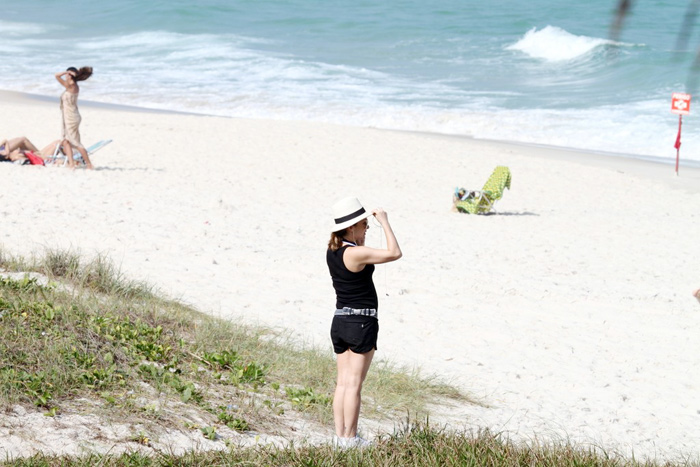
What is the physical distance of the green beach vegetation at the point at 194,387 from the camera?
3.65 metres

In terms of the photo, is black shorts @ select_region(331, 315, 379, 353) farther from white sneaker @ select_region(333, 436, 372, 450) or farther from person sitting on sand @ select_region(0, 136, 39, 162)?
person sitting on sand @ select_region(0, 136, 39, 162)

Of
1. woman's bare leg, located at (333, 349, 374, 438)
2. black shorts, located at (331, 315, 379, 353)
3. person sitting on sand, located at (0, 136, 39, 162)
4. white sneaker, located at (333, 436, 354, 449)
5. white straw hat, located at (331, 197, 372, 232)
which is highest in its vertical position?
white straw hat, located at (331, 197, 372, 232)

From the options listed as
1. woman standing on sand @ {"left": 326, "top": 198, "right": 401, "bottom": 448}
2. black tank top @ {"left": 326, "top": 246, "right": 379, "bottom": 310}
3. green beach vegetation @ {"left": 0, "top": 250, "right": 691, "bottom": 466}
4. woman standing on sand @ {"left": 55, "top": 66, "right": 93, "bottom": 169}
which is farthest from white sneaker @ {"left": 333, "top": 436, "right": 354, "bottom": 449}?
woman standing on sand @ {"left": 55, "top": 66, "right": 93, "bottom": 169}

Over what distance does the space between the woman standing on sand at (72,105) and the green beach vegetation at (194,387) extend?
270 inches

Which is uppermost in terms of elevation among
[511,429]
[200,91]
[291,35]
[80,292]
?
[291,35]

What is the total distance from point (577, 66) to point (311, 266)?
2572 centimetres

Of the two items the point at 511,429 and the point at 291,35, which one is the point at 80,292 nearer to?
the point at 511,429

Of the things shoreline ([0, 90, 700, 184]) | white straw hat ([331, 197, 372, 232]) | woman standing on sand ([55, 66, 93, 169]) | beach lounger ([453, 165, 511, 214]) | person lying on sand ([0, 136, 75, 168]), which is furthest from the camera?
shoreline ([0, 90, 700, 184])

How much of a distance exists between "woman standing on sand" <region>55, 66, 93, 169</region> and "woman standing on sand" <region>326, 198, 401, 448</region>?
9351 mm

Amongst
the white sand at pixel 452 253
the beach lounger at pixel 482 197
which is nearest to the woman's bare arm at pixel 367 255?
the white sand at pixel 452 253

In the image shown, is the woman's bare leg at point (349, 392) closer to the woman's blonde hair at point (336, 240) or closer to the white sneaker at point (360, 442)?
the white sneaker at point (360, 442)

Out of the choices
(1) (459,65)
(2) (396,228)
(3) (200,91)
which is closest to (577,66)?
(1) (459,65)

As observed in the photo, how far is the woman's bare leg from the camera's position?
399cm

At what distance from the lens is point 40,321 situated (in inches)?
191
